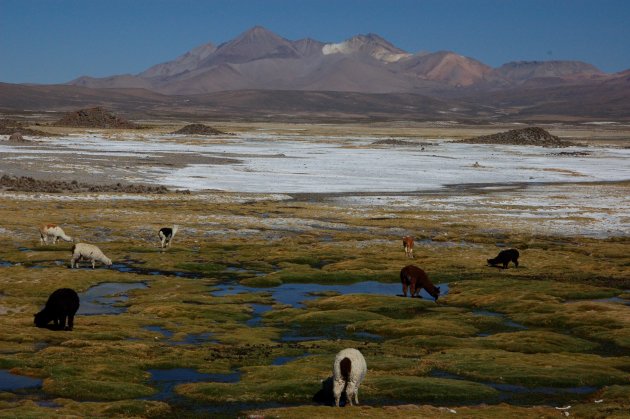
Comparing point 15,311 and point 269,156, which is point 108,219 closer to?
point 15,311

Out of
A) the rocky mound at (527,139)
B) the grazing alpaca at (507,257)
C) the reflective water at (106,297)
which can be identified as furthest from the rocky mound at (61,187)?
the rocky mound at (527,139)

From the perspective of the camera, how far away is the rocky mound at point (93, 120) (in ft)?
529

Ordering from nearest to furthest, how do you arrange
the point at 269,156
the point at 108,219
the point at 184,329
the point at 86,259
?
the point at 184,329, the point at 86,259, the point at 108,219, the point at 269,156

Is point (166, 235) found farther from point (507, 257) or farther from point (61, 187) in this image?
point (61, 187)

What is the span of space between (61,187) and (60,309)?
39.5 m

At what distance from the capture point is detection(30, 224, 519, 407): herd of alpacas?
54.4 feet

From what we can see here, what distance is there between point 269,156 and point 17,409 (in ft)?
280

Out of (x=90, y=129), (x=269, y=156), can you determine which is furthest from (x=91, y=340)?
(x=90, y=129)

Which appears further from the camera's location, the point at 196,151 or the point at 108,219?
the point at 196,151

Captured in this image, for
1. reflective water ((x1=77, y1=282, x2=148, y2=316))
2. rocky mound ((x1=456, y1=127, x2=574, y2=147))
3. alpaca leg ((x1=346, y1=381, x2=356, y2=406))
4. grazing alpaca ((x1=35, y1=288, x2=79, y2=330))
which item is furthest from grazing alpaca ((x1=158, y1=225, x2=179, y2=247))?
rocky mound ((x1=456, y1=127, x2=574, y2=147))

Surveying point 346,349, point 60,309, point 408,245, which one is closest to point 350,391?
point 346,349

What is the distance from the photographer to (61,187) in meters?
60.4

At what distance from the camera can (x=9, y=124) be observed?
137750 mm

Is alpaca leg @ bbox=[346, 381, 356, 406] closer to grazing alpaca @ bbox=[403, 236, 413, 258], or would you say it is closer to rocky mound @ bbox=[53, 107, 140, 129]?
grazing alpaca @ bbox=[403, 236, 413, 258]
